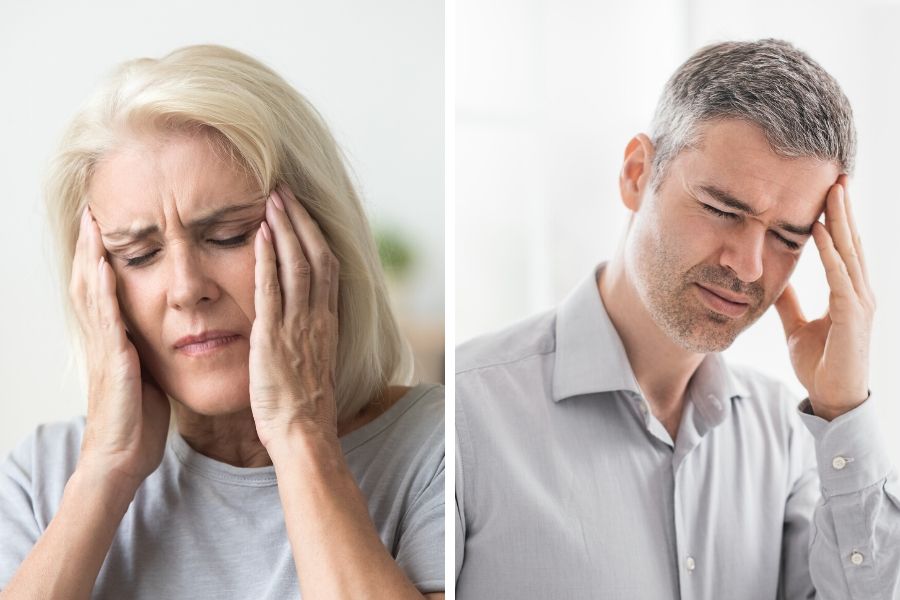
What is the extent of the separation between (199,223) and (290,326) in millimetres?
189

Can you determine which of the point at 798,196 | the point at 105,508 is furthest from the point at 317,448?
the point at 798,196

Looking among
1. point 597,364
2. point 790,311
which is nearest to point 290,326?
point 597,364

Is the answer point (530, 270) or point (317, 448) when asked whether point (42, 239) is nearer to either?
point (317, 448)

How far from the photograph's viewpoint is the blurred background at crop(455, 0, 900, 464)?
54.6 inches

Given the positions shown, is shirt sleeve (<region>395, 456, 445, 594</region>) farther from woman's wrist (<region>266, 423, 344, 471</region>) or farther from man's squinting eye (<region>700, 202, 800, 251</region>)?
man's squinting eye (<region>700, 202, 800, 251</region>)

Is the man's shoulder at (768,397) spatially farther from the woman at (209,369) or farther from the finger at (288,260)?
the finger at (288,260)

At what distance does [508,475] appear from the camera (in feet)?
4.53

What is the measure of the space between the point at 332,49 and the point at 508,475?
0.71 metres

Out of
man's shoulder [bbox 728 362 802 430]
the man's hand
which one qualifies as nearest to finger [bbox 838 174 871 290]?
the man's hand

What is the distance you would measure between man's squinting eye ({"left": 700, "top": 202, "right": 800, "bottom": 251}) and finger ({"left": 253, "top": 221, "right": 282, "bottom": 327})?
0.65 metres

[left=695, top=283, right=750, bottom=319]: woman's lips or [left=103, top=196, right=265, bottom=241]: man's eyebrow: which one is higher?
[left=103, top=196, right=265, bottom=241]: man's eyebrow

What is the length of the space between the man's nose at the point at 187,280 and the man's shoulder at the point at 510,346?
421mm

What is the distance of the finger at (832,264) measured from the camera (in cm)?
Result: 131

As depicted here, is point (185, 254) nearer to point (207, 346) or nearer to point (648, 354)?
point (207, 346)
